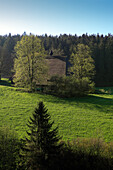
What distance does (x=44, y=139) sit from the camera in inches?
320

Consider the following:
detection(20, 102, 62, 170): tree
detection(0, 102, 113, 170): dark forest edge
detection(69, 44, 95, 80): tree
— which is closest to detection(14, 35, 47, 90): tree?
detection(69, 44, 95, 80): tree

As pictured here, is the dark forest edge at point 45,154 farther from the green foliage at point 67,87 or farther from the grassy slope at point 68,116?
the green foliage at point 67,87

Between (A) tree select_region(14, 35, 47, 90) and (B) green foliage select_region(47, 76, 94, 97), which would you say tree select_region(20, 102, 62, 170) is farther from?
(A) tree select_region(14, 35, 47, 90)

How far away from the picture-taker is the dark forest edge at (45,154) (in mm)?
7895

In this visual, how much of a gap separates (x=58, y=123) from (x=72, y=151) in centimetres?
797

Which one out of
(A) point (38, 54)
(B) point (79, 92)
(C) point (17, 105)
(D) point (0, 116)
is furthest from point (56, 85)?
(D) point (0, 116)

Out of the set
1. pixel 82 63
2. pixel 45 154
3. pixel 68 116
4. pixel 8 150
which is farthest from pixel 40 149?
pixel 82 63

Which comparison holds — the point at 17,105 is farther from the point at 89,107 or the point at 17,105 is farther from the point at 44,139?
the point at 44,139

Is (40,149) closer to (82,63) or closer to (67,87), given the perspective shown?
(67,87)

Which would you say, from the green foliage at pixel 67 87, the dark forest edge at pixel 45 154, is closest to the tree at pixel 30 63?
the green foliage at pixel 67 87

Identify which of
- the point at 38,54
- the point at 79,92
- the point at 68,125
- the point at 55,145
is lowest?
the point at 68,125

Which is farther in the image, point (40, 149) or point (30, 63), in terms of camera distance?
point (30, 63)

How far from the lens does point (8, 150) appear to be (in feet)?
28.0

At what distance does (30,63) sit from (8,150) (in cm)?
2524
